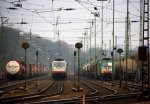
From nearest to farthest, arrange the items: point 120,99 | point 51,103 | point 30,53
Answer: point 51,103 → point 120,99 → point 30,53

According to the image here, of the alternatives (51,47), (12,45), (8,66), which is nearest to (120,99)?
(8,66)

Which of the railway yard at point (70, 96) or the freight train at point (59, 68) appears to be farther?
the freight train at point (59, 68)

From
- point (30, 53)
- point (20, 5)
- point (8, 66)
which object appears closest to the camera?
point (20, 5)

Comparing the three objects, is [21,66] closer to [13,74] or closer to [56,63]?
[13,74]

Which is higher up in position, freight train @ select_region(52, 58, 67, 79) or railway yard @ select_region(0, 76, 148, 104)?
freight train @ select_region(52, 58, 67, 79)

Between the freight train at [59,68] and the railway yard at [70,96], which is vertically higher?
the freight train at [59,68]

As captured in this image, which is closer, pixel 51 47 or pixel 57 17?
pixel 57 17

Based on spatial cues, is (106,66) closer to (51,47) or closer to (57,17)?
(57,17)

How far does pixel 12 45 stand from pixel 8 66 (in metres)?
54.7

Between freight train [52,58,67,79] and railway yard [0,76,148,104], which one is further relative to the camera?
freight train [52,58,67,79]

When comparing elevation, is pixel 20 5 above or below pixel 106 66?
above

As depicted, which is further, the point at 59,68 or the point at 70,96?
the point at 59,68

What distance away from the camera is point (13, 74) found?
5456 cm

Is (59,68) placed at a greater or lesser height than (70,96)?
greater
